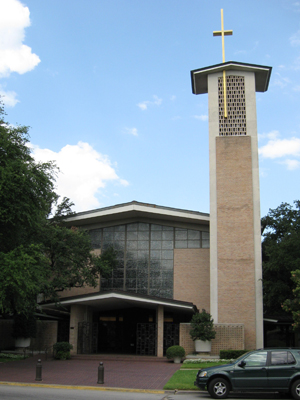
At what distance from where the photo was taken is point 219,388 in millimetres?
14070

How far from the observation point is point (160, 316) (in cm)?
2922

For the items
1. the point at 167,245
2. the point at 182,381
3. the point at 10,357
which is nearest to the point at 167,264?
the point at 167,245

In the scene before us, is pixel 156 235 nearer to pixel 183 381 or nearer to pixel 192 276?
pixel 192 276

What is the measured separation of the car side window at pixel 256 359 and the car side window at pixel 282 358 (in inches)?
9.7

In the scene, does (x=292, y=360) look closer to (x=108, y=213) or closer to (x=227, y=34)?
(x=108, y=213)

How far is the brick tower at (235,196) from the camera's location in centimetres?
2897

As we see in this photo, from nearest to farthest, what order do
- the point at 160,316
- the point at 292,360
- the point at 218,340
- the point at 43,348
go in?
1. the point at 292,360
2. the point at 218,340
3. the point at 160,316
4. the point at 43,348

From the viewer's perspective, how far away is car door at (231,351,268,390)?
1388cm

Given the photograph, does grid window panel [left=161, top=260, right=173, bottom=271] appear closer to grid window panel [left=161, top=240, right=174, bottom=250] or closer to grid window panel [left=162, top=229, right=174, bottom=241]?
grid window panel [left=161, top=240, right=174, bottom=250]

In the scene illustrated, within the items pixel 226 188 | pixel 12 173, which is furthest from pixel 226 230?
pixel 12 173

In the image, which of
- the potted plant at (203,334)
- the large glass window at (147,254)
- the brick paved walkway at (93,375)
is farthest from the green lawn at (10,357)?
the potted plant at (203,334)

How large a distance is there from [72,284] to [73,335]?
3.29m

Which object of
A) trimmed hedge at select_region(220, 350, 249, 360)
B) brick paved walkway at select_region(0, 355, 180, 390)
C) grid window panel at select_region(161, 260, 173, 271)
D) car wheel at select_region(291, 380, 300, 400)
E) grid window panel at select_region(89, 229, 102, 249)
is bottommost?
brick paved walkway at select_region(0, 355, 180, 390)

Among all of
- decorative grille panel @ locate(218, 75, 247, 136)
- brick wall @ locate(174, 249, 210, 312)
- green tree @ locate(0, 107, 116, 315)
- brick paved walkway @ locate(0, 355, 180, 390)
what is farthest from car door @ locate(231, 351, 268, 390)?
decorative grille panel @ locate(218, 75, 247, 136)
